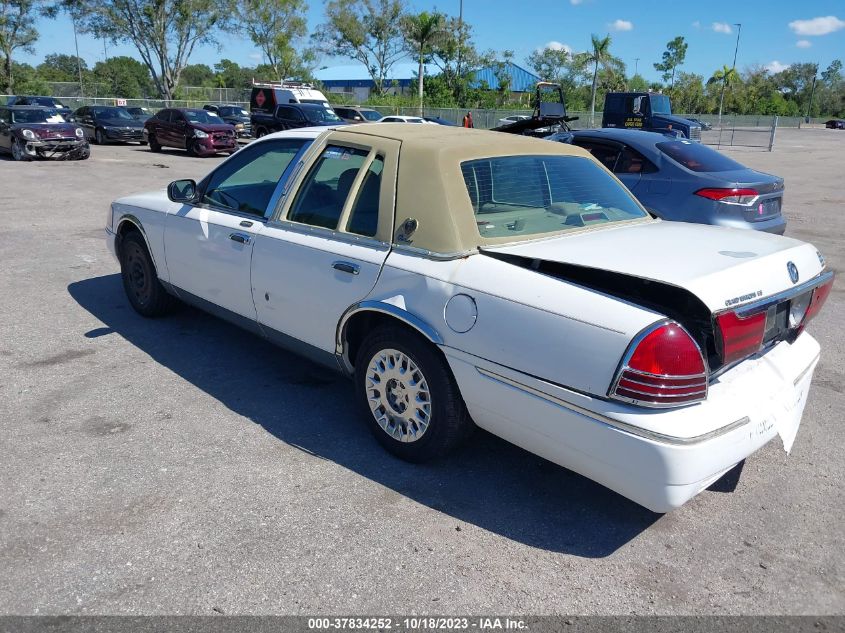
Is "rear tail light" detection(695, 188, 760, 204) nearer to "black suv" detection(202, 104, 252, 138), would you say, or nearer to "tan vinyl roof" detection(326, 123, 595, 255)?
"tan vinyl roof" detection(326, 123, 595, 255)

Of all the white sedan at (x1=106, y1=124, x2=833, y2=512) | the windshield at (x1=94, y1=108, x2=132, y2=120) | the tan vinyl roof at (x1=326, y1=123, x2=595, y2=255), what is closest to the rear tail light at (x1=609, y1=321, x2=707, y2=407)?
the white sedan at (x1=106, y1=124, x2=833, y2=512)

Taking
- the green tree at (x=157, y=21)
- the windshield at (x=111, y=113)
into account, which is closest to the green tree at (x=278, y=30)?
the green tree at (x=157, y=21)

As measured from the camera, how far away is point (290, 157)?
177 inches

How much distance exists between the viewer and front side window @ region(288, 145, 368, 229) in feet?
13.1

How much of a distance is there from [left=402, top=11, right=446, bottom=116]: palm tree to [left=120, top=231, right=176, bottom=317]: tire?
145 ft

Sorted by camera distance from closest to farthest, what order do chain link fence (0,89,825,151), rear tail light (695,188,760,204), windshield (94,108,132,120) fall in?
1. rear tail light (695,188,760,204)
2. windshield (94,108,132,120)
3. chain link fence (0,89,825,151)

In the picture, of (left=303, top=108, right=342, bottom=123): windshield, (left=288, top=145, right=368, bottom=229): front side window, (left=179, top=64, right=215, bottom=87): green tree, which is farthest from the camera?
(left=179, top=64, right=215, bottom=87): green tree

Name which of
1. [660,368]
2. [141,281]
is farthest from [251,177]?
[660,368]

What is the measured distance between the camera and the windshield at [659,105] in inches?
998

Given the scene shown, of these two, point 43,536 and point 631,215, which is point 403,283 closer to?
point 631,215

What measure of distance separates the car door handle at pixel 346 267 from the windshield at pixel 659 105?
24088mm

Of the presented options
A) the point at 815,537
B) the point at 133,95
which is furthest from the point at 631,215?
the point at 133,95

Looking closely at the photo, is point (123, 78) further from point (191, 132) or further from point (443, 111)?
point (191, 132)

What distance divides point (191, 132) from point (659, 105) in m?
16.7
